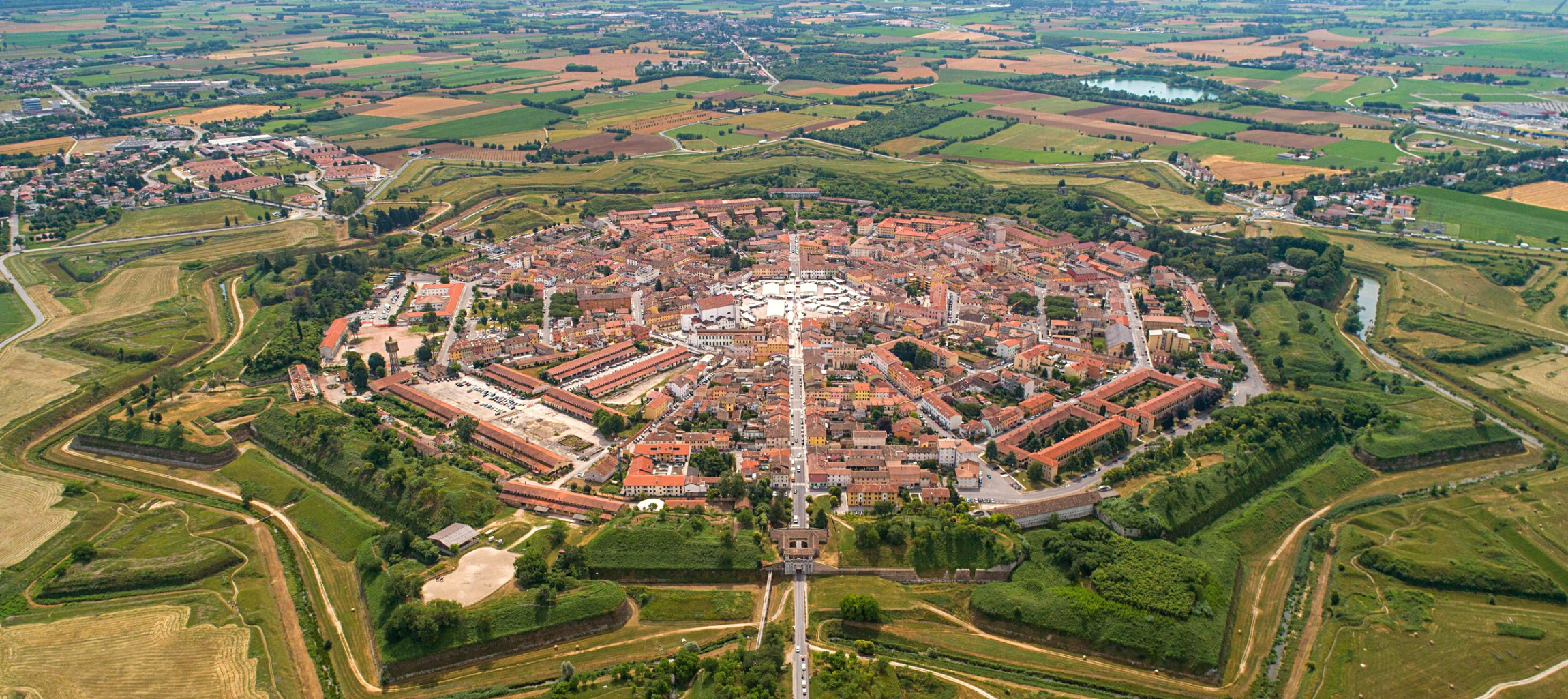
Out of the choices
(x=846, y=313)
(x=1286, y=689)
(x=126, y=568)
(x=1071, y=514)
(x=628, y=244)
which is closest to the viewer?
(x=1286, y=689)

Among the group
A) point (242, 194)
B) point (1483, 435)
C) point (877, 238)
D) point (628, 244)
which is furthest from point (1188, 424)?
point (242, 194)

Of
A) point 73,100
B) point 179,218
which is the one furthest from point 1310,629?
point 73,100

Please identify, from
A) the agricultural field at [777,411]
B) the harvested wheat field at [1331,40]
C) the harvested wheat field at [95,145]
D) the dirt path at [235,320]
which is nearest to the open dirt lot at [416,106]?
the agricultural field at [777,411]

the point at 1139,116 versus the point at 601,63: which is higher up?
the point at 601,63

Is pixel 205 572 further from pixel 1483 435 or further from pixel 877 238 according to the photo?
pixel 1483 435

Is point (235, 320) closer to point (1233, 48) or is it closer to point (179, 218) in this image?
point (179, 218)

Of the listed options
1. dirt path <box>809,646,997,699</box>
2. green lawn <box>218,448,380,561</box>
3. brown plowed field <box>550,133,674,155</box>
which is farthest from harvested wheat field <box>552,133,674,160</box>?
dirt path <box>809,646,997,699</box>
